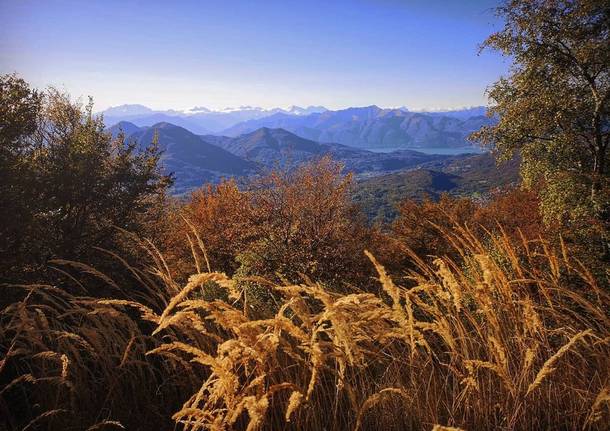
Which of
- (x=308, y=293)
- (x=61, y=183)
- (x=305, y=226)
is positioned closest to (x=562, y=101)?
(x=305, y=226)

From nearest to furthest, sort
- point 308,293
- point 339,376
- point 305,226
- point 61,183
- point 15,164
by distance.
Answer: point 339,376
point 308,293
point 15,164
point 61,183
point 305,226

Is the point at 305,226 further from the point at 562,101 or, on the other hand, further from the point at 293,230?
the point at 562,101

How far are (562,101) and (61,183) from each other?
899 inches

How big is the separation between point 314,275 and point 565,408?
59.6 ft

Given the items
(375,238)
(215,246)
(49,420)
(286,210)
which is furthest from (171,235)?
(49,420)

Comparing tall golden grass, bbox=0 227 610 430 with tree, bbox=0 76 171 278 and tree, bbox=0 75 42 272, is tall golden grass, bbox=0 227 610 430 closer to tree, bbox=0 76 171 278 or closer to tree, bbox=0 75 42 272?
tree, bbox=0 76 171 278

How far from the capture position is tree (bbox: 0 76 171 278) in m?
13.8

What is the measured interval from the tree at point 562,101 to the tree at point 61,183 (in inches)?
761

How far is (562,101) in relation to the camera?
16.8 meters

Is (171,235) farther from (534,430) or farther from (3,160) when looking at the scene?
(534,430)

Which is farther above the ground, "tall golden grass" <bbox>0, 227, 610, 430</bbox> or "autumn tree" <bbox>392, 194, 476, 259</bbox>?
"tall golden grass" <bbox>0, 227, 610, 430</bbox>

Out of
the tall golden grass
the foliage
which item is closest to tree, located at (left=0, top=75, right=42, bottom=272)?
the foliage

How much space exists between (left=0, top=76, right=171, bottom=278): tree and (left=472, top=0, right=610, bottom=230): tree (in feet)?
63.4

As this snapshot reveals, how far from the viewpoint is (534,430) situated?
2117mm
